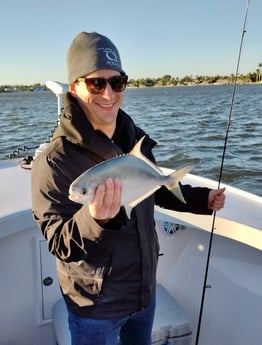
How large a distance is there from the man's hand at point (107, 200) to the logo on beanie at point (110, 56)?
69cm

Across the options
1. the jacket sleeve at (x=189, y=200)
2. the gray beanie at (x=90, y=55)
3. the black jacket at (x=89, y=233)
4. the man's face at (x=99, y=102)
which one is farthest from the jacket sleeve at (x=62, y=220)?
the jacket sleeve at (x=189, y=200)

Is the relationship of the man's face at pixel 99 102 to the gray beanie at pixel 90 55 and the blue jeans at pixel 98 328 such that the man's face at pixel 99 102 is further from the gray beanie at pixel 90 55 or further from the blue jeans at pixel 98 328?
the blue jeans at pixel 98 328

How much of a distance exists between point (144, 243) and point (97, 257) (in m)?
0.26

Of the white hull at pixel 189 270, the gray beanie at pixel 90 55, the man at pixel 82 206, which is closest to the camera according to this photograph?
the man at pixel 82 206

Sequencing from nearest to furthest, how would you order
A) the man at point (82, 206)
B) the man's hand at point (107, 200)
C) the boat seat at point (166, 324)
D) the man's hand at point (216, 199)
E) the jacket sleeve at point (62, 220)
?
1. the man's hand at point (107, 200)
2. the jacket sleeve at point (62, 220)
3. the man at point (82, 206)
4. the man's hand at point (216, 199)
5. the boat seat at point (166, 324)

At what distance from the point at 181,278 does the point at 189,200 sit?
59.3 inches

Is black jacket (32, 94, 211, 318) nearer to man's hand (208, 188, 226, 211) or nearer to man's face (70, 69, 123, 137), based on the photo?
man's face (70, 69, 123, 137)

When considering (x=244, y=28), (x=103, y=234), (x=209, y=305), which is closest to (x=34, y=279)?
(x=209, y=305)

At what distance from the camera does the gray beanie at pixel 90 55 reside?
6.02ft

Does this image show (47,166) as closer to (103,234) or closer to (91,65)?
(103,234)

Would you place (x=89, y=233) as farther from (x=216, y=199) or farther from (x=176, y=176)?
(x=216, y=199)

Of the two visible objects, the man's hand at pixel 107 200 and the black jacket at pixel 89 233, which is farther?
the black jacket at pixel 89 233

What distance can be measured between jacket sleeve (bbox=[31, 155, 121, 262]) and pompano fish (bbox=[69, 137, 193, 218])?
123 millimetres

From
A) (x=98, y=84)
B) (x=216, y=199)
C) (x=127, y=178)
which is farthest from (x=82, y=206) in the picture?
(x=216, y=199)
